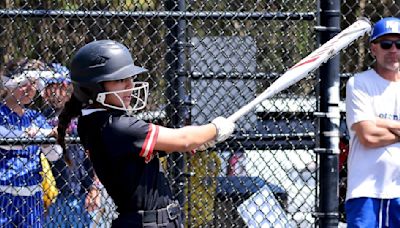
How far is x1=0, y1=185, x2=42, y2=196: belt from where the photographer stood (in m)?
5.91

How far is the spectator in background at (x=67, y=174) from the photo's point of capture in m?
5.72

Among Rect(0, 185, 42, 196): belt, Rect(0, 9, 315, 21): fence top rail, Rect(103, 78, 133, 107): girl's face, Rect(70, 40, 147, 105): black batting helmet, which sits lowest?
Rect(0, 185, 42, 196): belt

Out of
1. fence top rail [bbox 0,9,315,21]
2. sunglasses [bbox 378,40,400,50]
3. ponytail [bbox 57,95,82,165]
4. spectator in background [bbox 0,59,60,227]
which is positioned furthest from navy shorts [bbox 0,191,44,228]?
sunglasses [bbox 378,40,400,50]

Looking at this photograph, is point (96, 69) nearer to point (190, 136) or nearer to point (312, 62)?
point (190, 136)

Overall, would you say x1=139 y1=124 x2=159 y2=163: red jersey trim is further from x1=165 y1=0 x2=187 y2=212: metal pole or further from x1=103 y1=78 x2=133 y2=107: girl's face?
x1=165 y1=0 x2=187 y2=212: metal pole

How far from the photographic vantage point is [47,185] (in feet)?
19.6

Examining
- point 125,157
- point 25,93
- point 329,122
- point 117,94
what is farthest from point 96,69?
point 329,122

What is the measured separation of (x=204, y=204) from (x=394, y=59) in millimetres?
1492

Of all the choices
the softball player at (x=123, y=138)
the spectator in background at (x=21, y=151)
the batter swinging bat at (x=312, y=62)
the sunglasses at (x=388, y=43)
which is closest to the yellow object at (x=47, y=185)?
the spectator in background at (x=21, y=151)

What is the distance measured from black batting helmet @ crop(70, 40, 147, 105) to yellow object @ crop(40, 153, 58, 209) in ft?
6.06

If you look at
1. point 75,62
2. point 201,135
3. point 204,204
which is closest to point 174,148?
point 201,135

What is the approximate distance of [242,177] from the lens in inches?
235

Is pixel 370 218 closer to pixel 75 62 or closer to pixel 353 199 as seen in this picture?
pixel 353 199

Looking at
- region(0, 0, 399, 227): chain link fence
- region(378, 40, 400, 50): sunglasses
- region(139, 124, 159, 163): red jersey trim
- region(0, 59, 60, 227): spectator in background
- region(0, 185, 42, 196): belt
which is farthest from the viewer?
region(0, 185, 42, 196): belt
